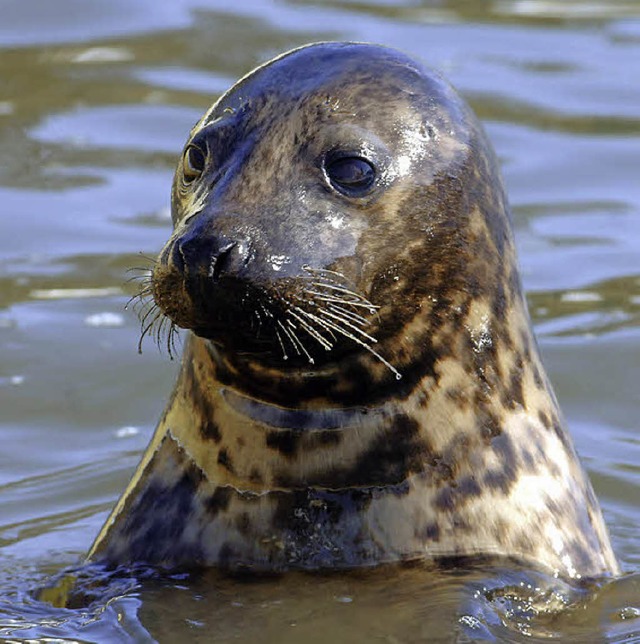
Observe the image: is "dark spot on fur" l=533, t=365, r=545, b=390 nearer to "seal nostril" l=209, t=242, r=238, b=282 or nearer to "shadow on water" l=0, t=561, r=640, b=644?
"shadow on water" l=0, t=561, r=640, b=644

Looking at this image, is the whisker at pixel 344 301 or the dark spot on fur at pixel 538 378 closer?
the whisker at pixel 344 301

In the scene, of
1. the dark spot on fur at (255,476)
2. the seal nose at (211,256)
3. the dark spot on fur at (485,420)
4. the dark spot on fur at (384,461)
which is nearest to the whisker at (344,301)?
the seal nose at (211,256)

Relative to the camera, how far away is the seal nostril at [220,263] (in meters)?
4.50

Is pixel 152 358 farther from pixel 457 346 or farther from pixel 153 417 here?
pixel 457 346

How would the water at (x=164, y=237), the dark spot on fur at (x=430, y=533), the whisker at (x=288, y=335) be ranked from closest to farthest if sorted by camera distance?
1. the whisker at (x=288, y=335)
2. the water at (x=164, y=237)
3. the dark spot on fur at (x=430, y=533)

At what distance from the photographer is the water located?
479 centimetres

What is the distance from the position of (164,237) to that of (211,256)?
15.1 feet

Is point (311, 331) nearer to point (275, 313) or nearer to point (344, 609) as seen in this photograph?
point (275, 313)

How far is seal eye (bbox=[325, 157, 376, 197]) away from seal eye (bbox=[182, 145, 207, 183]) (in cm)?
36

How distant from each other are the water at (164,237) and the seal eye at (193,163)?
1033 millimetres

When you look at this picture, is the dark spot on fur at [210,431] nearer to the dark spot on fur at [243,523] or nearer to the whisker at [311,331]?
the dark spot on fur at [243,523]

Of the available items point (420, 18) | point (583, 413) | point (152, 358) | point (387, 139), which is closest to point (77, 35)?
point (420, 18)

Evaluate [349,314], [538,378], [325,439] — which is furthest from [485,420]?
[349,314]

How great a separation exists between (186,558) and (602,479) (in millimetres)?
2300
